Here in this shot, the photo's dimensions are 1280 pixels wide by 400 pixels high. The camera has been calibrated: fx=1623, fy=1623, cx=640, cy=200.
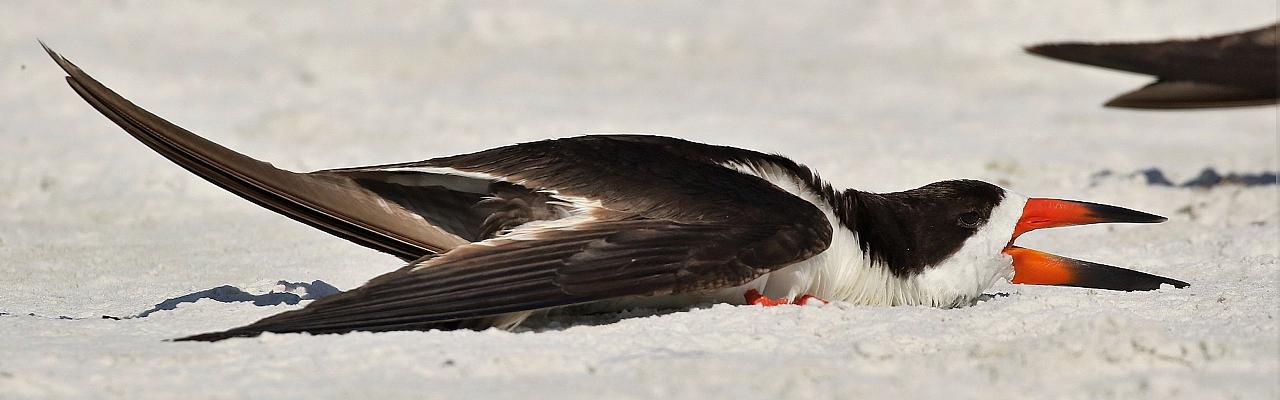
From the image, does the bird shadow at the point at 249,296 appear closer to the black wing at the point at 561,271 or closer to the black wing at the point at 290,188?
the black wing at the point at 290,188

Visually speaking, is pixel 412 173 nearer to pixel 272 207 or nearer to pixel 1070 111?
pixel 272 207

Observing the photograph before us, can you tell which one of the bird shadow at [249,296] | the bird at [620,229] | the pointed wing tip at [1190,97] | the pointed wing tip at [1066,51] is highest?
the pointed wing tip at [1066,51]

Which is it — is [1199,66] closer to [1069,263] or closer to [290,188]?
[1069,263]

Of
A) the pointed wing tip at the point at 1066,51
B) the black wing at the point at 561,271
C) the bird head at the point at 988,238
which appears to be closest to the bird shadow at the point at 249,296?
the black wing at the point at 561,271

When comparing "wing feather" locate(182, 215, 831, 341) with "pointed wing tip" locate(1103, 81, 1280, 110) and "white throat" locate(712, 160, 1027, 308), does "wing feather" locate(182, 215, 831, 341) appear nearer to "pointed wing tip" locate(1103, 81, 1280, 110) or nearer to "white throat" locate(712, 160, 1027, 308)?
"white throat" locate(712, 160, 1027, 308)

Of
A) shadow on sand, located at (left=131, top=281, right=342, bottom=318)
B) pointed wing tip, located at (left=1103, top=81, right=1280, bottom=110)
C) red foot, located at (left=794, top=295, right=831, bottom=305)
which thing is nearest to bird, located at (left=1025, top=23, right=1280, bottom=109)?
pointed wing tip, located at (left=1103, top=81, right=1280, bottom=110)

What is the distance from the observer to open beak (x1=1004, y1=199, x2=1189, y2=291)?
15.9 ft

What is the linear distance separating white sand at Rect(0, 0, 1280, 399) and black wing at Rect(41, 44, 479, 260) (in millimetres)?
349

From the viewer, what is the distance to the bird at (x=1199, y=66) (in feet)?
25.1

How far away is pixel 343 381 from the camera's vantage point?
356cm

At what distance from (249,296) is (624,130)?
14.0 ft

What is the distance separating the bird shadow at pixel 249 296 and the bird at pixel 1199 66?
4.30 m

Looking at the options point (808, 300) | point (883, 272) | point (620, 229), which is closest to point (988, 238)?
point (883, 272)

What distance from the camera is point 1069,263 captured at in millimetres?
4867
